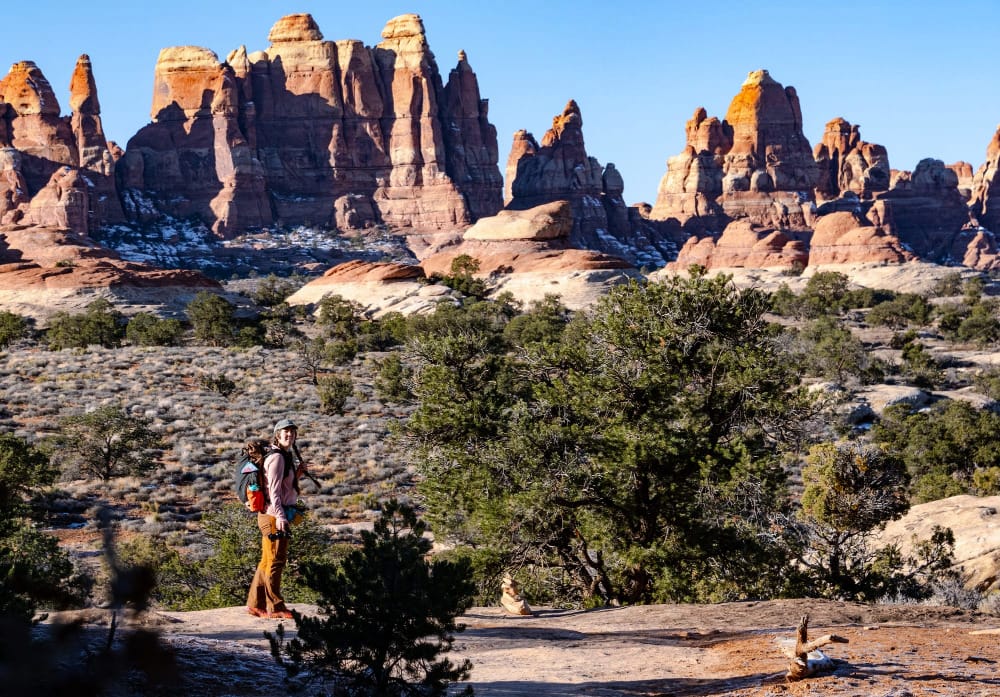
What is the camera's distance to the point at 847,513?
46.3ft

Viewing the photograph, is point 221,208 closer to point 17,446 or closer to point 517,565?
point 17,446

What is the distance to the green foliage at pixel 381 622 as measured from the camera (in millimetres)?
6465

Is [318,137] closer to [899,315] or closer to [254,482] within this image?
[899,315]

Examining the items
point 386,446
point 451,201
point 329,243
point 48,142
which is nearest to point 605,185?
point 451,201

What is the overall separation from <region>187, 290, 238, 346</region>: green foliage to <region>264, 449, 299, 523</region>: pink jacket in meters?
49.7

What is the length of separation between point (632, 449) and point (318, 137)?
14618 cm

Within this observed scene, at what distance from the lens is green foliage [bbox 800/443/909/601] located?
13.9m

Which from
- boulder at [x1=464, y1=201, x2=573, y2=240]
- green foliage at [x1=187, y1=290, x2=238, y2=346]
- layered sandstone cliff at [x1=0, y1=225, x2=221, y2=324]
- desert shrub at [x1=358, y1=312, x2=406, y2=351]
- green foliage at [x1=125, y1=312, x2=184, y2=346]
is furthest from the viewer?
boulder at [x1=464, y1=201, x2=573, y2=240]

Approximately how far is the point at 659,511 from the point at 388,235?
134 m

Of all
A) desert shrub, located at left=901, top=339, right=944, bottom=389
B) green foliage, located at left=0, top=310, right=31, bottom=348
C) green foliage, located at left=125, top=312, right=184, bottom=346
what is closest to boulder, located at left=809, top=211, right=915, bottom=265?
desert shrub, located at left=901, top=339, right=944, bottom=389

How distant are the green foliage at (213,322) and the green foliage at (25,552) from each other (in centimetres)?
3269

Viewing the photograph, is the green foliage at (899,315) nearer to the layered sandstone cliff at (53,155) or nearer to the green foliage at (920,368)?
the green foliage at (920,368)

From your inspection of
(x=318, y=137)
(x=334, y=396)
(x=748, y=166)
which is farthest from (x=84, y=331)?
(x=748, y=166)

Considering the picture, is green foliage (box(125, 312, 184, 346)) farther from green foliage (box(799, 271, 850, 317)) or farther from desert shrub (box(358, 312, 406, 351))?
green foliage (box(799, 271, 850, 317))
